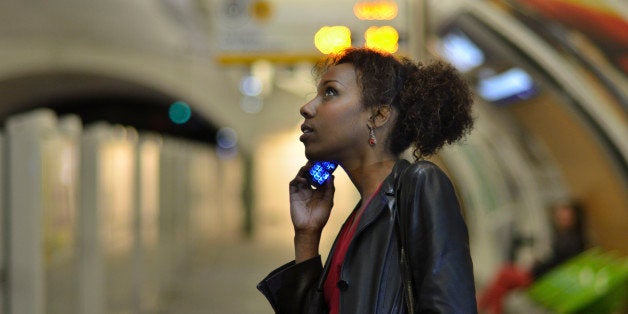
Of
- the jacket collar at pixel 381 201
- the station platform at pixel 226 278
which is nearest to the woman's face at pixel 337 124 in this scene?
Answer: the jacket collar at pixel 381 201

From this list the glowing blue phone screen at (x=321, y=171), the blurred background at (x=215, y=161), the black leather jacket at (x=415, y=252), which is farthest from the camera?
the blurred background at (x=215, y=161)

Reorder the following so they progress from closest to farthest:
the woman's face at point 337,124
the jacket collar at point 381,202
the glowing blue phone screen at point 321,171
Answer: the jacket collar at point 381,202, the woman's face at point 337,124, the glowing blue phone screen at point 321,171

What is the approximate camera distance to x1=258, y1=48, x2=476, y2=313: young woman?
6.79ft

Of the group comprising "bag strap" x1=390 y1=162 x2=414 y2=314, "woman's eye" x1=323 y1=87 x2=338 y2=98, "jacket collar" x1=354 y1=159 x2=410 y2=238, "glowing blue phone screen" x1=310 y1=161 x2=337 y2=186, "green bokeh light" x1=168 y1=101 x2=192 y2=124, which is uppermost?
"green bokeh light" x1=168 y1=101 x2=192 y2=124

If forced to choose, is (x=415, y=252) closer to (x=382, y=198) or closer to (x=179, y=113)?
(x=382, y=198)

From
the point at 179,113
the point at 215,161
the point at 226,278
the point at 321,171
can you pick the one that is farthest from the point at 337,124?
the point at 179,113

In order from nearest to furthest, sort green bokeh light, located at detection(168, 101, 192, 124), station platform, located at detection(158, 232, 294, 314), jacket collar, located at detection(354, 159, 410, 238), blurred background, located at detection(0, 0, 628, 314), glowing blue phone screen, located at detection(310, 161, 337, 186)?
jacket collar, located at detection(354, 159, 410, 238) → glowing blue phone screen, located at detection(310, 161, 337, 186) → blurred background, located at detection(0, 0, 628, 314) → station platform, located at detection(158, 232, 294, 314) → green bokeh light, located at detection(168, 101, 192, 124)

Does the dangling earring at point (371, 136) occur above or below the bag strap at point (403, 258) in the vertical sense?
above

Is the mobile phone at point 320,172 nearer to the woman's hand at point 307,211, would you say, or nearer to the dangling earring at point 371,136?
the woman's hand at point 307,211

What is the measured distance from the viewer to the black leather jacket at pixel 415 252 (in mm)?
2037

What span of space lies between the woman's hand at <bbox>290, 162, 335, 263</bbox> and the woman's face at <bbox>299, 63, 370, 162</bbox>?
0.12 metres

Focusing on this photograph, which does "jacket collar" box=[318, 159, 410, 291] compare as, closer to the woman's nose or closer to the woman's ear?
the woman's ear

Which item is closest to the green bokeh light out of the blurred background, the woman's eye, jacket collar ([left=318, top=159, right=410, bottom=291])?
the blurred background

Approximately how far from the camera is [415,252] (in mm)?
2088
